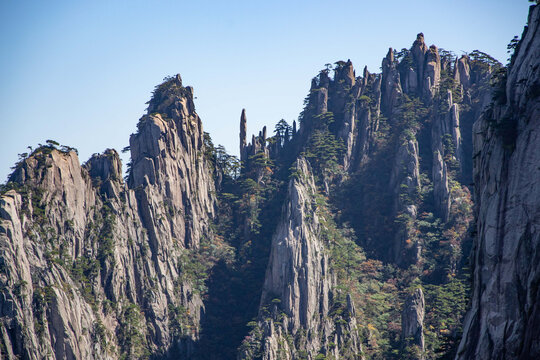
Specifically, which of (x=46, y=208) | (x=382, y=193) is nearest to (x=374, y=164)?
(x=382, y=193)

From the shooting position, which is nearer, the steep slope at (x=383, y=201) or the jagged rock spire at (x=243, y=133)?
the steep slope at (x=383, y=201)

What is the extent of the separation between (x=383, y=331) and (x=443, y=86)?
56506 millimetres

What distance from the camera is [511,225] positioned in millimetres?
42625

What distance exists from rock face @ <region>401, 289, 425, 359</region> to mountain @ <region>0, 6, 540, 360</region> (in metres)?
0.26

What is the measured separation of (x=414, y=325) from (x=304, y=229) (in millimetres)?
22386

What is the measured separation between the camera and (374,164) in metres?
114

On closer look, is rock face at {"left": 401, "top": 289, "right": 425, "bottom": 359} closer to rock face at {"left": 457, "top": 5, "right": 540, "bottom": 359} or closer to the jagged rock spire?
rock face at {"left": 457, "top": 5, "right": 540, "bottom": 359}

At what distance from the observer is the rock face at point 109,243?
6862 centimetres

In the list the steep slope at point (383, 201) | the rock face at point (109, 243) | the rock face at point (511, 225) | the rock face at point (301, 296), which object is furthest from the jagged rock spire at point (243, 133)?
the rock face at point (511, 225)

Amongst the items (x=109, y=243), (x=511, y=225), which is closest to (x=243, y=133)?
(x=109, y=243)

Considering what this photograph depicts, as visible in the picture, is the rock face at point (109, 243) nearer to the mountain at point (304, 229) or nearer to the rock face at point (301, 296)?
the mountain at point (304, 229)

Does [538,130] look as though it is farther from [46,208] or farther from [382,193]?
[382,193]

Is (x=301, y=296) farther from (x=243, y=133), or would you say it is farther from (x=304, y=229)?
(x=243, y=133)

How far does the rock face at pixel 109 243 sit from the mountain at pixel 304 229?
0.23m
